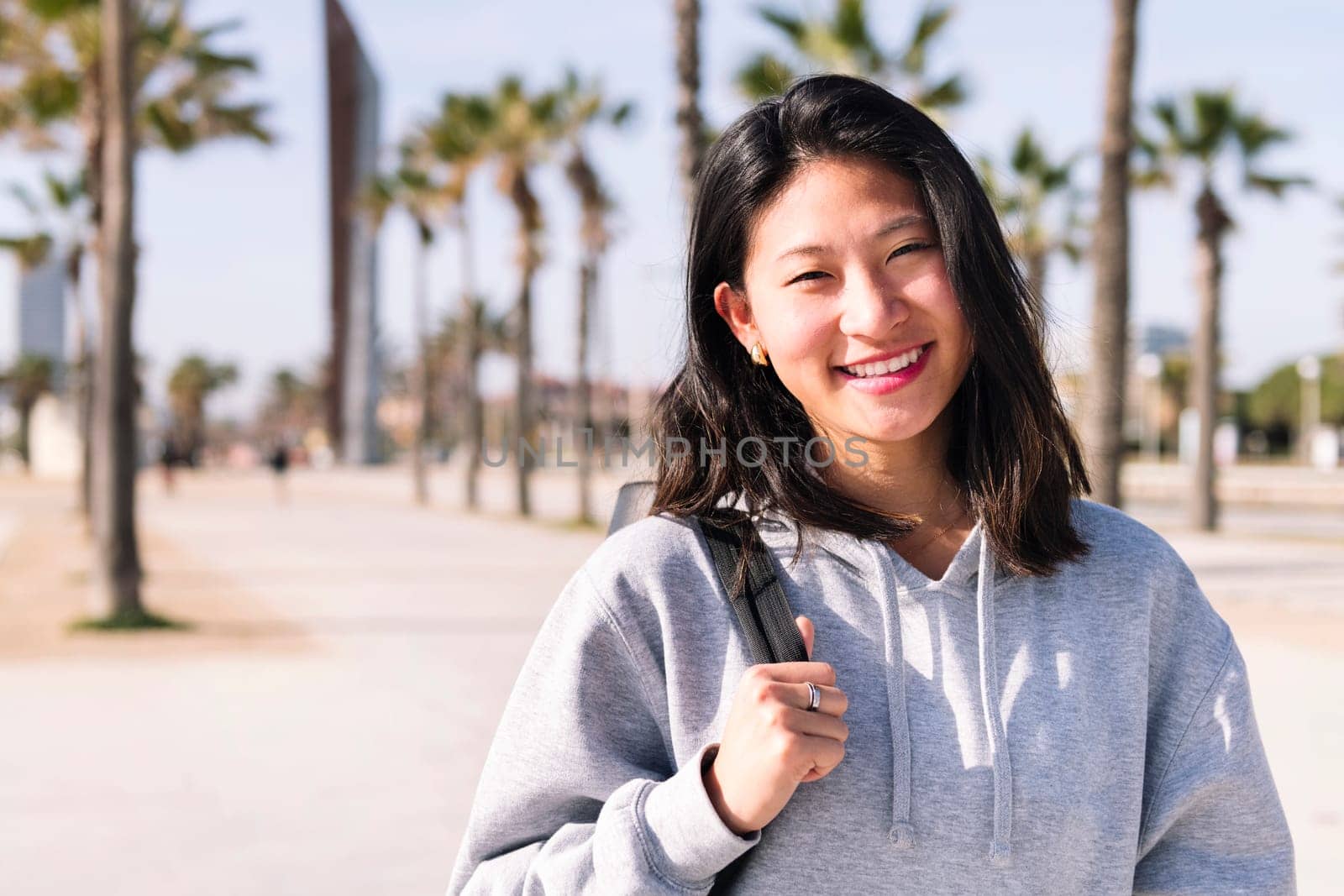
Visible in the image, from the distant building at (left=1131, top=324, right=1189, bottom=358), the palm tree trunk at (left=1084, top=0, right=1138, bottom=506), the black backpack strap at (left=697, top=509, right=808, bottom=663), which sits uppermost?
the distant building at (left=1131, top=324, right=1189, bottom=358)

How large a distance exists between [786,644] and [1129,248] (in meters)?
11.1

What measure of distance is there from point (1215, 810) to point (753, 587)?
0.59 meters

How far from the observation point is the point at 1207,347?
1967cm

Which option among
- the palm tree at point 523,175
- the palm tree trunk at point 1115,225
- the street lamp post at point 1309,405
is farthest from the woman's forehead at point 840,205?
the street lamp post at point 1309,405

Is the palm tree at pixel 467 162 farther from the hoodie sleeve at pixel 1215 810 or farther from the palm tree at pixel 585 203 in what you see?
the hoodie sleeve at pixel 1215 810

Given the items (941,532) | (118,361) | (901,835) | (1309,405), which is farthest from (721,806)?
(1309,405)

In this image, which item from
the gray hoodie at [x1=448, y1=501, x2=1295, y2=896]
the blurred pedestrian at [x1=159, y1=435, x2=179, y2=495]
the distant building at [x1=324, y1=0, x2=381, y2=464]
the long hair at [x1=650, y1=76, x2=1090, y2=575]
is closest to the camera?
the gray hoodie at [x1=448, y1=501, x2=1295, y2=896]

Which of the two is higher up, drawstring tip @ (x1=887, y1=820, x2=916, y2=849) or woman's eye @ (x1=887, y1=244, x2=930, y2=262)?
woman's eye @ (x1=887, y1=244, x2=930, y2=262)

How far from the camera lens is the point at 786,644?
1.32 metres

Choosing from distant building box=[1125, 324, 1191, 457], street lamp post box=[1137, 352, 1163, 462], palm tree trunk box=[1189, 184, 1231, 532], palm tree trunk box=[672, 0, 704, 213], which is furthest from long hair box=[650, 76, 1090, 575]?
distant building box=[1125, 324, 1191, 457]

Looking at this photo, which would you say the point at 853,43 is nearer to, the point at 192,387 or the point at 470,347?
the point at 470,347

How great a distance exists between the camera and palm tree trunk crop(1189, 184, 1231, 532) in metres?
19.1

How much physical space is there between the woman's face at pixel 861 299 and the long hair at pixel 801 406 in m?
0.02

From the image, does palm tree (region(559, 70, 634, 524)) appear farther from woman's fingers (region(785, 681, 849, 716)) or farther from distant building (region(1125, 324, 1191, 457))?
distant building (region(1125, 324, 1191, 457))
